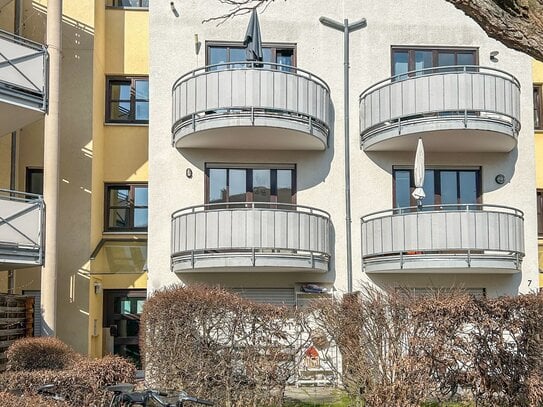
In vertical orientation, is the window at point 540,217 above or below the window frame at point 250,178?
below

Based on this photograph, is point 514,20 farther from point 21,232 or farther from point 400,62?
point 400,62

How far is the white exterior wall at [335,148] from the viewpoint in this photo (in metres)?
17.5

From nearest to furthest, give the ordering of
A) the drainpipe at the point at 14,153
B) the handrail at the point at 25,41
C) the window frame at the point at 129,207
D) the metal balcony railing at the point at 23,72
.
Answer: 1. the metal balcony railing at the point at 23,72
2. the handrail at the point at 25,41
3. the drainpipe at the point at 14,153
4. the window frame at the point at 129,207

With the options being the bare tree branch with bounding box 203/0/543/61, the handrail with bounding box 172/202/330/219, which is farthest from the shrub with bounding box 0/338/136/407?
the bare tree branch with bounding box 203/0/543/61

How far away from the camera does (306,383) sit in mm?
12445

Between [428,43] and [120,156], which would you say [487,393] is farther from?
[120,156]

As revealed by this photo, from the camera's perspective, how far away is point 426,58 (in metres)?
18.5

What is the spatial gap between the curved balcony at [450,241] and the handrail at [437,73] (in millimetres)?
3171

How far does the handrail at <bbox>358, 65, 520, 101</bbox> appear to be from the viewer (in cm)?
1681

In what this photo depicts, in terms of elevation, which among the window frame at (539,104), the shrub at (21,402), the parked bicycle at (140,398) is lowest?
the parked bicycle at (140,398)

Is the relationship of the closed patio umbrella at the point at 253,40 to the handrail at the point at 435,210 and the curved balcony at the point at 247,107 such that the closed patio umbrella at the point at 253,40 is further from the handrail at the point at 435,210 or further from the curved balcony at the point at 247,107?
the handrail at the point at 435,210

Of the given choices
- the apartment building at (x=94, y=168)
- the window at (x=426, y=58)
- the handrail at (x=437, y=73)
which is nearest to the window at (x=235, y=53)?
the handrail at (x=437, y=73)

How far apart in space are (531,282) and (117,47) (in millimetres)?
12702

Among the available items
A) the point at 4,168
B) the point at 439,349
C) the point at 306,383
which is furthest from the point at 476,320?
the point at 4,168
